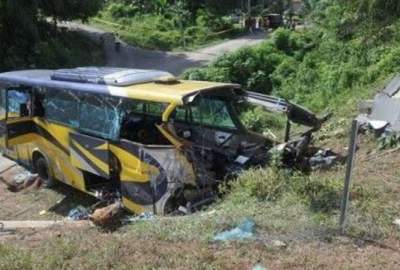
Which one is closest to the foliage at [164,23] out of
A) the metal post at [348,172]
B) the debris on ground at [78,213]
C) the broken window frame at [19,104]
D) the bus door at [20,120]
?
the broken window frame at [19,104]

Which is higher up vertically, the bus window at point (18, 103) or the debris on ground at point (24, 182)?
the bus window at point (18, 103)

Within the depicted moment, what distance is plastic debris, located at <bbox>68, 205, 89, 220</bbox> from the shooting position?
37.2 ft

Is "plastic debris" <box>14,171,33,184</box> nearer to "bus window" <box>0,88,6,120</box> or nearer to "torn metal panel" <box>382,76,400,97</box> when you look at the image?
"bus window" <box>0,88,6,120</box>

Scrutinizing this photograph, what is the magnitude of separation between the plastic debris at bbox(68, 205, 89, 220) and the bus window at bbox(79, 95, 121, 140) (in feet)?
4.83

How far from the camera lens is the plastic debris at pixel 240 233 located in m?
6.75

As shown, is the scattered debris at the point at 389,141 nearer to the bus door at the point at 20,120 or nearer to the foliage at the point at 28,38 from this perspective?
the bus door at the point at 20,120

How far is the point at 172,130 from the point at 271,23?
42.8m

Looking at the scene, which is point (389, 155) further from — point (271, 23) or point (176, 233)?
point (271, 23)

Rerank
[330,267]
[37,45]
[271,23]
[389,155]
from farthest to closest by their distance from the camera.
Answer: [271,23], [37,45], [389,155], [330,267]

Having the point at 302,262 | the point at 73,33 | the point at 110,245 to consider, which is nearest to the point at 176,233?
the point at 110,245

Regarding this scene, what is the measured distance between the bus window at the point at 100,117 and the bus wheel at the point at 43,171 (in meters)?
2.29

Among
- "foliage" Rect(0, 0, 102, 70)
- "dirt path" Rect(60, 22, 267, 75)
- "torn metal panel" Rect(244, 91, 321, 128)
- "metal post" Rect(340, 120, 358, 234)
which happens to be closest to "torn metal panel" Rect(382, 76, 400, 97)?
"torn metal panel" Rect(244, 91, 321, 128)

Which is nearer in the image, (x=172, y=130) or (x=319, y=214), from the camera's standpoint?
(x=319, y=214)

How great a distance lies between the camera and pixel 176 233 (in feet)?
23.1
